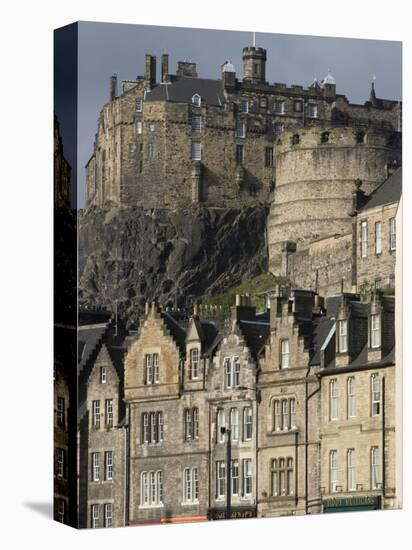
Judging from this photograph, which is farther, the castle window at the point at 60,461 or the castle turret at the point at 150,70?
the castle turret at the point at 150,70

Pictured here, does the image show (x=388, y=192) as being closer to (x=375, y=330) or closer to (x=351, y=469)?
(x=375, y=330)

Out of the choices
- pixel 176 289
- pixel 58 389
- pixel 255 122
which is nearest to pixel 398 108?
pixel 255 122

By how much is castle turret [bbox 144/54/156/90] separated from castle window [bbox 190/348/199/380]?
573 cm

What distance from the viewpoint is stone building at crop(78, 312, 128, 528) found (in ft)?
131

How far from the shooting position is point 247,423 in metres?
42.3

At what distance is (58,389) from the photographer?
40.6 m

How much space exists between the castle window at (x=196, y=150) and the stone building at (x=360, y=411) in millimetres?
4535

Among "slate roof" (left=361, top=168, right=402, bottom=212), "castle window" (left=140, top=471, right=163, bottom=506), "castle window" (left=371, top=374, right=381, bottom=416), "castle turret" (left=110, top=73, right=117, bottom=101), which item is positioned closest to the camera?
"castle turret" (left=110, top=73, right=117, bottom=101)

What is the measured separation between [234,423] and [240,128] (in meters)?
6.27

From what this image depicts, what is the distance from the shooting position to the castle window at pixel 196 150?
4200cm

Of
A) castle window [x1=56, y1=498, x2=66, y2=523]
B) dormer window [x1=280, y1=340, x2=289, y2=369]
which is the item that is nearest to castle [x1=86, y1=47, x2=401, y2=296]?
dormer window [x1=280, y1=340, x2=289, y2=369]

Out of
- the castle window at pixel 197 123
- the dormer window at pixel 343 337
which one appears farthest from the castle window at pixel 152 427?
the castle window at pixel 197 123

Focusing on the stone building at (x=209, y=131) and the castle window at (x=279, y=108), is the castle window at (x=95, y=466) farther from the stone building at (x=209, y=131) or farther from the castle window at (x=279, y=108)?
the castle window at (x=279, y=108)

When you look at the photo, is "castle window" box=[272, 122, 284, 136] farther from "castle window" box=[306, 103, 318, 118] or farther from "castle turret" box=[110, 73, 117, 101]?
"castle turret" box=[110, 73, 117, 101]
